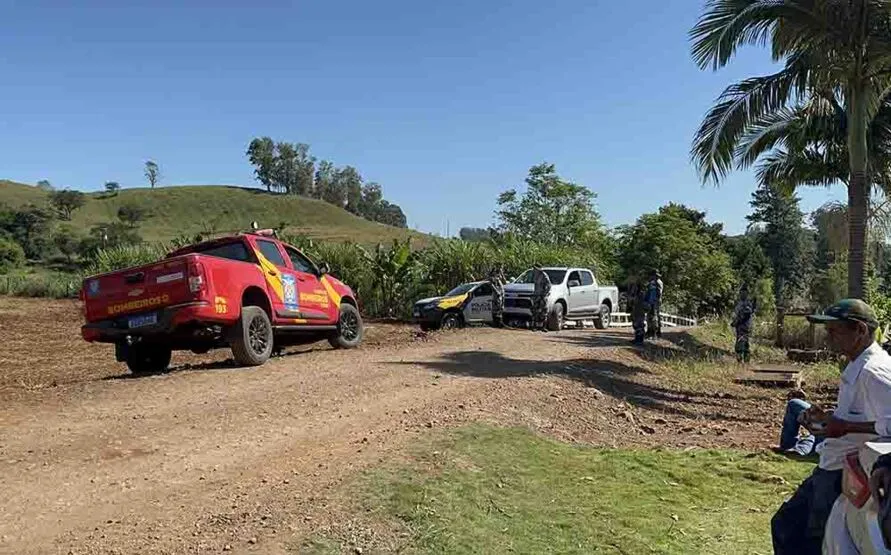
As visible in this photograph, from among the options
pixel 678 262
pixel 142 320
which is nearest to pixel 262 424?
pixel 142 320

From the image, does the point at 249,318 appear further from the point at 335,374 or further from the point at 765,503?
the point at 765,503

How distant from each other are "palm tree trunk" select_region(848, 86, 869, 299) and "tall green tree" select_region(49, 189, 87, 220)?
326 feet

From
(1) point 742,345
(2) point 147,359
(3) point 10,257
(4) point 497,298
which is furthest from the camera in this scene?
(3) point 10,257

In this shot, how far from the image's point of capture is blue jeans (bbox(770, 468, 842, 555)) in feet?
12.3

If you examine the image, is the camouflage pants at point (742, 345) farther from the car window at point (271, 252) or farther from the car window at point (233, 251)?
the car window at point (233, 251)

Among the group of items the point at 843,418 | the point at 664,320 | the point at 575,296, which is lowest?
the point at 664,320

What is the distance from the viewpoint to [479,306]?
20.8 meters

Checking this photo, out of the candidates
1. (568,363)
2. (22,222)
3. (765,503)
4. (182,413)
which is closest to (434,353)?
(568,363)

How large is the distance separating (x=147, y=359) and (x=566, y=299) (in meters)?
12.9

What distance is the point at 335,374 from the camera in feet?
34.6

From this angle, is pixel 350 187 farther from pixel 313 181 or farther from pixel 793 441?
pixel 793 441

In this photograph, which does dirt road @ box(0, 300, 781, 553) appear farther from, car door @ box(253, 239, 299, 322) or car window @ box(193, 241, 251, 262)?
car window @ box(193, 241, 251, 262)

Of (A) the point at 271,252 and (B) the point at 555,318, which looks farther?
(B) the point at 555,318

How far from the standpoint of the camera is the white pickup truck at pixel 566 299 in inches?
812
